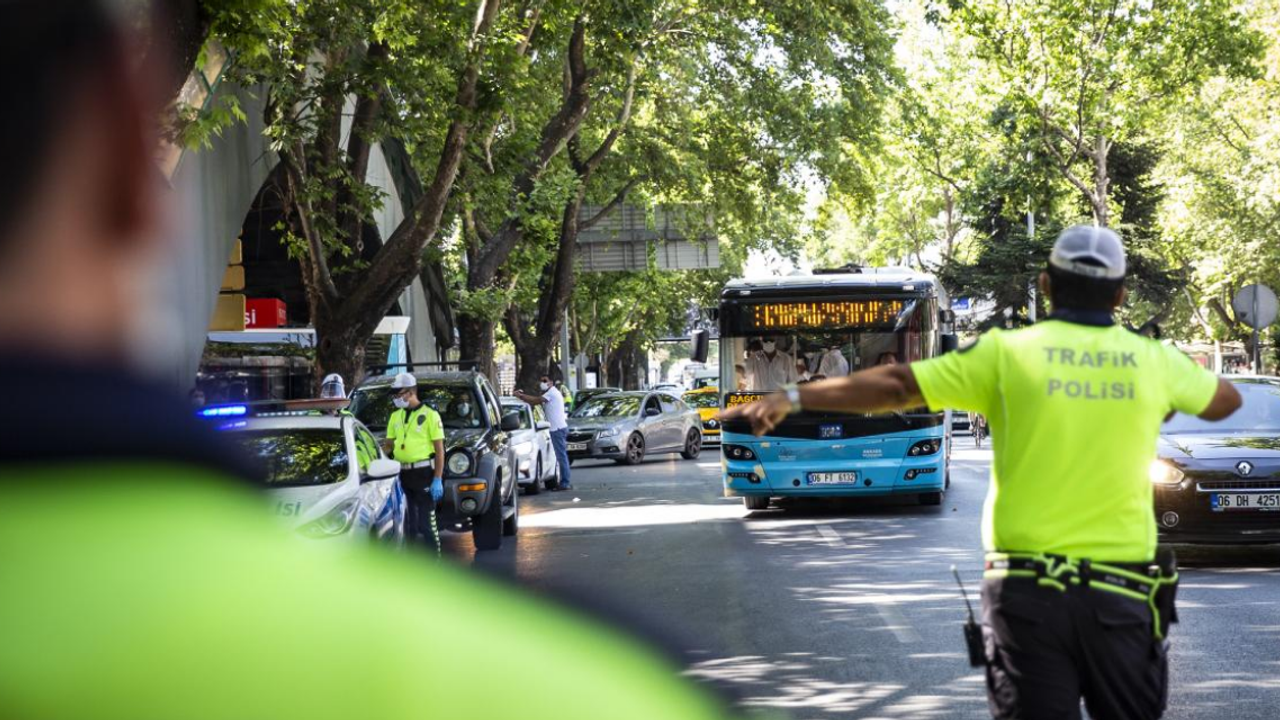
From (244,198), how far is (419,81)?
4.93 meters

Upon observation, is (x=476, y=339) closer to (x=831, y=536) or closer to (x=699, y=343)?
(x=699, y=343)

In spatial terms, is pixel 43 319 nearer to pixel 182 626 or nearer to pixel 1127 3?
pixel 182 626

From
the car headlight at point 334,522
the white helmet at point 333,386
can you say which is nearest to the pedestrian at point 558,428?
the white helmet at point 333,386

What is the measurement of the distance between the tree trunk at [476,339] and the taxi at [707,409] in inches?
220

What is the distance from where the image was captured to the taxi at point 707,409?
131 ft

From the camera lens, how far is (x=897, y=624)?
10.2 metres

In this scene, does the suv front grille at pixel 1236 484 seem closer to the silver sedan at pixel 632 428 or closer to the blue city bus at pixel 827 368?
the blue city bus at pixel 827 368

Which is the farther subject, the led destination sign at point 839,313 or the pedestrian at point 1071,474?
the led destination sign at point 839,313

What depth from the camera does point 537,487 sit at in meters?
25.1

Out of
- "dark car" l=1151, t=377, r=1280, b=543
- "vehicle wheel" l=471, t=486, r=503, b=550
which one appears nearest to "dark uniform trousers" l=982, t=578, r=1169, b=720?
"dark car" l=1151, t=377, r=1280, b=543

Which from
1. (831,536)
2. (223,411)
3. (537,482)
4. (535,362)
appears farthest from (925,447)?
(535,362)

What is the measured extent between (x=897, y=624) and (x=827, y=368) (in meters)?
8.22

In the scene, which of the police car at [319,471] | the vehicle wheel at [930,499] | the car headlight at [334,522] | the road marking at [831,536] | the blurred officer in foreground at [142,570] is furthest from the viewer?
the vehicle wheel at [930,499]

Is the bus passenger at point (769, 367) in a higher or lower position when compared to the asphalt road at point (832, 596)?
higher
